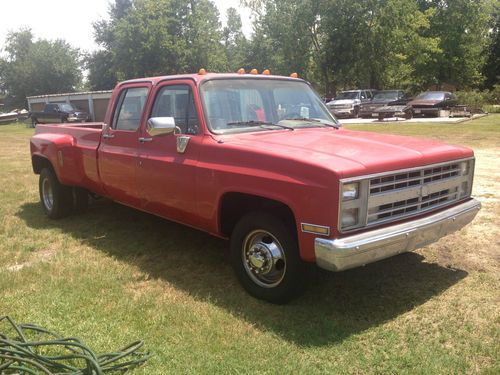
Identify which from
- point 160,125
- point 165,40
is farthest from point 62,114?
point 160,125

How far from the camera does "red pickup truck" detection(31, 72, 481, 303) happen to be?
332cm

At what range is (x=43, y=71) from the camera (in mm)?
56375

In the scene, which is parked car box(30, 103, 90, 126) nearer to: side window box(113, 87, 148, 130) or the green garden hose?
side window box(113, 87, 148, 130)

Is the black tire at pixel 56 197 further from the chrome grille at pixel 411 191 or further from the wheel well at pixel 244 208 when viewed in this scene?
the chrome grille at pixel 411 191

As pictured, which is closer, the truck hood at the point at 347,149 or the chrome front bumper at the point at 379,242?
the chrome front bumper at the point at 379,242

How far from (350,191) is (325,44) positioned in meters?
37.6

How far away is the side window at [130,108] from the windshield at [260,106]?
104 cm

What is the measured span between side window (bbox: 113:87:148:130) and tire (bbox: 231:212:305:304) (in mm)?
1956

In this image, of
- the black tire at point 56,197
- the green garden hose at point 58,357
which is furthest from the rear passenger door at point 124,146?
the green garden hose at point 58,357

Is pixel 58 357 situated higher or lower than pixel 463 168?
lower

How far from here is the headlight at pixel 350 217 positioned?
130 inches

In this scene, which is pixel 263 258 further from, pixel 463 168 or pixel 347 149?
pixel 463 168

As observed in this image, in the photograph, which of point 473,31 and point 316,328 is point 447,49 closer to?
point 473,31

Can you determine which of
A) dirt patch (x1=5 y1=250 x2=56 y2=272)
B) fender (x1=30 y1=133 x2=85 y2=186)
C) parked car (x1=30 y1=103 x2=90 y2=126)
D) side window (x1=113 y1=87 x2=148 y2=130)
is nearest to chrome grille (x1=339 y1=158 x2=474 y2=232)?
→ side window (x1=113 y1=87 x2=148 y2=130)
